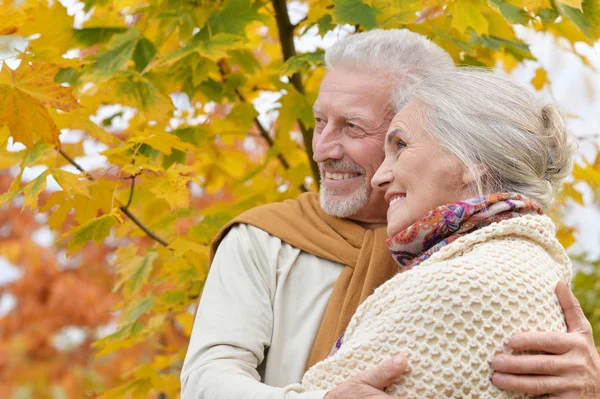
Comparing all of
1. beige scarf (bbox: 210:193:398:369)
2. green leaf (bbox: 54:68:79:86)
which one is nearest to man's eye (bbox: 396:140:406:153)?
beige scarf (bbox: 210:193:398:369)

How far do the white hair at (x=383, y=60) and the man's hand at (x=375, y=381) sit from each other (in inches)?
24.6

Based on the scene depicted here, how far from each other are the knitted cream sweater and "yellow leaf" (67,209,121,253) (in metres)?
0.76

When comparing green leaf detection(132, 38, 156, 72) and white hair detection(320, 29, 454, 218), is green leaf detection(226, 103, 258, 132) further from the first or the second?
white hair detection(320, 29, 454, 218)

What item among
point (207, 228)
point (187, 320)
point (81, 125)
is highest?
point (81, 125)

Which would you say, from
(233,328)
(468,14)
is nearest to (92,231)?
(233,328)

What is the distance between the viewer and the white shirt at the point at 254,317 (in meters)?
1.64

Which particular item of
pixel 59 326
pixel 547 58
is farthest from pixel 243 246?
pixel 59 326

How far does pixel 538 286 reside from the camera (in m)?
1.41

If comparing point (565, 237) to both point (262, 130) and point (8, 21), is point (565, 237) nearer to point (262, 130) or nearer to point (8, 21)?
point (262, 130)

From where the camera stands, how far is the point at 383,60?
1989 mm

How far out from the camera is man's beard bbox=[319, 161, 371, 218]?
6.39ft

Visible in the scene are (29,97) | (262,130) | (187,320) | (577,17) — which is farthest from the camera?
(262,130)

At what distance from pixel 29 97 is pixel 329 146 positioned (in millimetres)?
696

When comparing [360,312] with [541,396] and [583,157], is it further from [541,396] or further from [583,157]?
[583,157]
